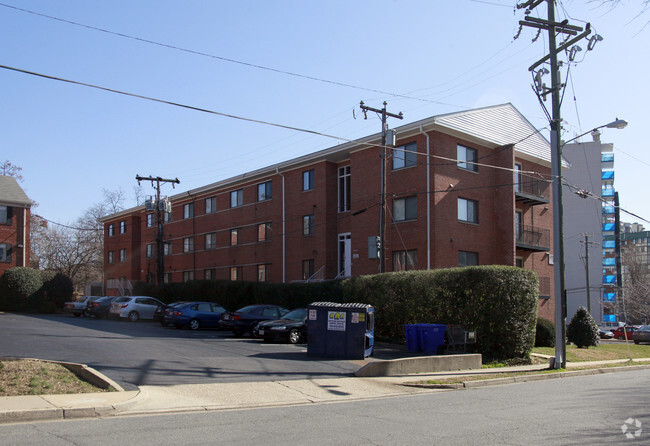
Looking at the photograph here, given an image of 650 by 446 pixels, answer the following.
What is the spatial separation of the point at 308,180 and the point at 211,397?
26570 mm

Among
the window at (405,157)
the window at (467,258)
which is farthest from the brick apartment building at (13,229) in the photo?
the window at (467,258)

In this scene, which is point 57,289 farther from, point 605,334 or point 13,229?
point 605,334

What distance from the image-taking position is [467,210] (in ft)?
99.7

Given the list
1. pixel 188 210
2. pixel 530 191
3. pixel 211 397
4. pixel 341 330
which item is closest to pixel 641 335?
pixel 530 191

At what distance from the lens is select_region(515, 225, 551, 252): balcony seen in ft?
109

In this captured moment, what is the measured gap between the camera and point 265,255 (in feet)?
129

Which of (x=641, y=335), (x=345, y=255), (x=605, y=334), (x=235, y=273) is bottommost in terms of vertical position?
(x=605, y=334)

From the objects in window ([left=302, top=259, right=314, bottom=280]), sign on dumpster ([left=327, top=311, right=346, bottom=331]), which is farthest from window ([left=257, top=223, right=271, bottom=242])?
sign on dumpster ([left=327, top=311, right=346, bottom=331])

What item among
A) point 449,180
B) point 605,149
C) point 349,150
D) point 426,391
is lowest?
point 426,391

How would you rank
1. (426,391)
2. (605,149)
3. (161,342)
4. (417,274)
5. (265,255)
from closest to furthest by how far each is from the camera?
(426,391) < (161,342) < (417,274) < (265,255) < (605,149)

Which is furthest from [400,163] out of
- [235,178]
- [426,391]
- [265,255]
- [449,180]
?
[426,391]

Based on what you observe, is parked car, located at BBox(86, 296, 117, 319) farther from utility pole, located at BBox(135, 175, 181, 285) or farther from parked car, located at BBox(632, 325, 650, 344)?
parked car, located at BBox(632, 325, 650, 344)

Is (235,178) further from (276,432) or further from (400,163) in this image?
(276,432)

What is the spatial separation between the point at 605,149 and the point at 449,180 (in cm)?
6869
